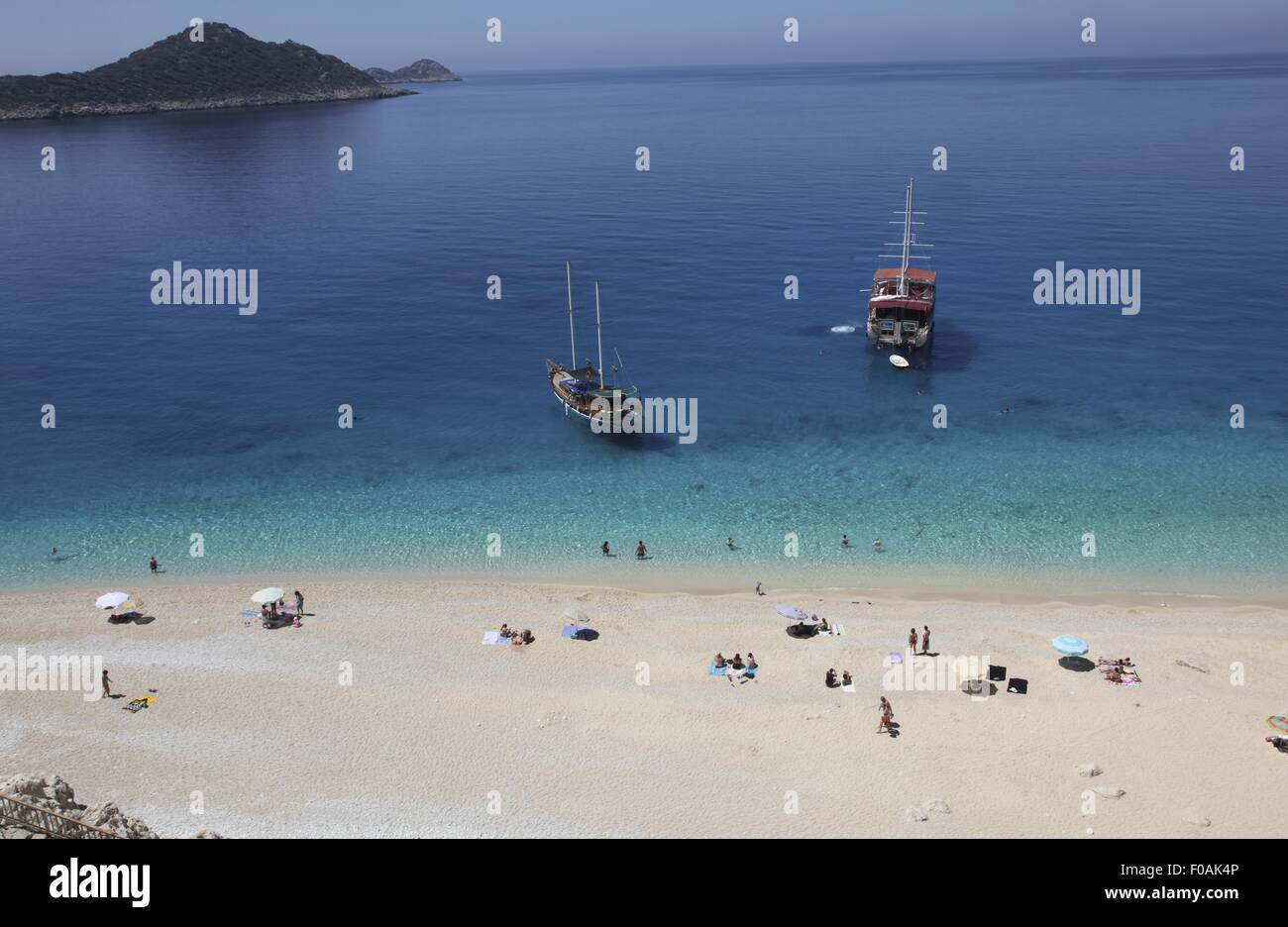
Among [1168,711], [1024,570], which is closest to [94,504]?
[1024,570]

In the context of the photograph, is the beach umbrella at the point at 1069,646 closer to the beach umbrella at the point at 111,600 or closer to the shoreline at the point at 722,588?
the shoreline at the point at 722,588

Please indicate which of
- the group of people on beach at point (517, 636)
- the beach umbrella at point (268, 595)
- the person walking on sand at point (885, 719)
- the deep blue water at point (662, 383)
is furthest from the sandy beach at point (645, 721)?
the deep blue water at point (662, 383)

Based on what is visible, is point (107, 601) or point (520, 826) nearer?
point (520, 826)

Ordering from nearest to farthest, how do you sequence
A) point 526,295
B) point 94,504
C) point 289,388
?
point 94,504, point 289,388, point 526,295

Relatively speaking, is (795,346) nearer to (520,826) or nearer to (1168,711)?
(1168,711)

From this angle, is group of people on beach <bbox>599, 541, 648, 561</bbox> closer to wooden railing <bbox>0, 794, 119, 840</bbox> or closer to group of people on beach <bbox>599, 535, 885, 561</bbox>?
group of people on beach <bbox>599, 535, 885, 561</bbox>

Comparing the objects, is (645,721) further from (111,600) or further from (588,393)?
(588,393)

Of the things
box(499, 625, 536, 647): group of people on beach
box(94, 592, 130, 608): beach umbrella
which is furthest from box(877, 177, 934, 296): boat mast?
box(94, 592, 130, 608): beach umbrella

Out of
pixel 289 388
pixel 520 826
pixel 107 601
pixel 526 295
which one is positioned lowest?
pixel 520 826
